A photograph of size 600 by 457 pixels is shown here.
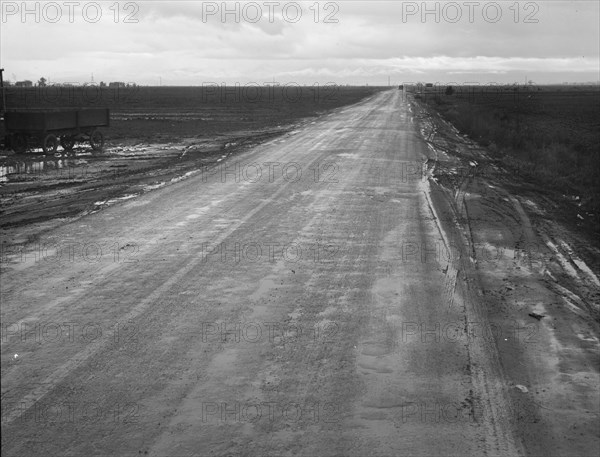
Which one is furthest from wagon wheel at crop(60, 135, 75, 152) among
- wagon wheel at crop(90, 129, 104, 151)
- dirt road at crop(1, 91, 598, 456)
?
dirt road at crop(1, 91, 598, 456)

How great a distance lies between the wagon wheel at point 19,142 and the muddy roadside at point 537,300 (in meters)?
15.7

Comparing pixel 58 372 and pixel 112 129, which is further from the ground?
pixel 112 129

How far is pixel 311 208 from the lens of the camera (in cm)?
1366

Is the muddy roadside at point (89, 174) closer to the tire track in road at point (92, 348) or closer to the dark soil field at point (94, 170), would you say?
the dark soil field at point (94, 170)

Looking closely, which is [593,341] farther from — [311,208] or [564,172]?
→ [564,172]

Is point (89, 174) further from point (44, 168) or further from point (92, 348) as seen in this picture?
point (92, 348)

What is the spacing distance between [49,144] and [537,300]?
21.0 meters

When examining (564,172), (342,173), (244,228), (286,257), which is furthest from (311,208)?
(564,172)

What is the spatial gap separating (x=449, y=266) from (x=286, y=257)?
2.41 m

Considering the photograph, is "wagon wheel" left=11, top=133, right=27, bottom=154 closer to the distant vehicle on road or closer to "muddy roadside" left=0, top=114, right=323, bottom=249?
the distant vehicle on road

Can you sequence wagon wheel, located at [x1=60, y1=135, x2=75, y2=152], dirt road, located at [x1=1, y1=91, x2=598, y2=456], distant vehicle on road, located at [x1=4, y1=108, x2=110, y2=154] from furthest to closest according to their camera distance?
1. wagon wheel, located at [x1=60, y1=135, x2=75, y2=152]
2. distant vehicle on road, located at [x1=4, y1=108, x2=110, y2=154]
3. dirt road, located at [x1=1, y1=91, x2=598, y2=456]

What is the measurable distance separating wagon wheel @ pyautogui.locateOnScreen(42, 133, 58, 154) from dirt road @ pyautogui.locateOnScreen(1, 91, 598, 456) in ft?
44.3

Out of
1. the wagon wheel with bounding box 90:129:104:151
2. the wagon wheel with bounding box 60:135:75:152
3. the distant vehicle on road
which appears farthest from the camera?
the wagon wheel with bounding box 90:129:104:151

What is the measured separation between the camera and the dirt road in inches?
191
